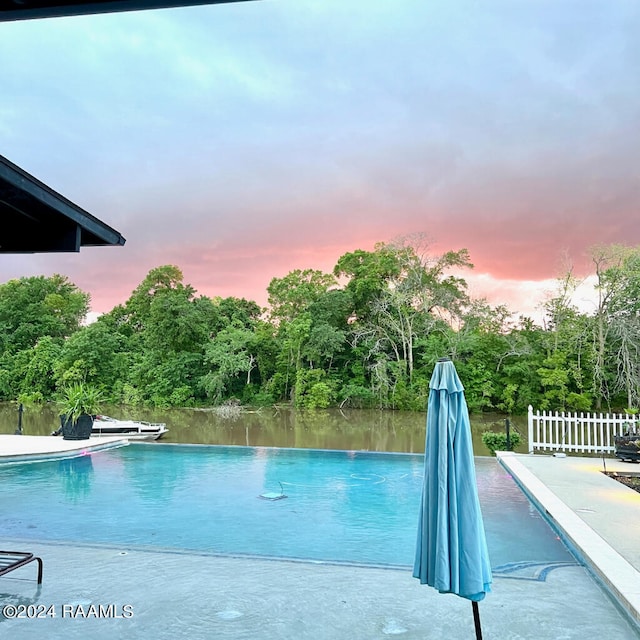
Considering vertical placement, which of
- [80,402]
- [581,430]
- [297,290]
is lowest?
[581,430]

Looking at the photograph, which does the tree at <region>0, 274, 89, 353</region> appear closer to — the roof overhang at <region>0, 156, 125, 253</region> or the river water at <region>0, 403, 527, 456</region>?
the river water at <region>0, 403, 527, 456</region>

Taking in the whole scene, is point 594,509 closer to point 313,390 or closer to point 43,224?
point 43,224

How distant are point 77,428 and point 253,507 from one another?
6.73 meters

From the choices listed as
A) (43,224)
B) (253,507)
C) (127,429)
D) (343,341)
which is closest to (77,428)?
Answer: (127,429)

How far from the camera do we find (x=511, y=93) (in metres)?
15.1

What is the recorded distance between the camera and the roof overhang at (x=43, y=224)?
3584mm

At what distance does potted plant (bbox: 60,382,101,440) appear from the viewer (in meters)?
11.5

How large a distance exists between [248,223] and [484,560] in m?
22.2

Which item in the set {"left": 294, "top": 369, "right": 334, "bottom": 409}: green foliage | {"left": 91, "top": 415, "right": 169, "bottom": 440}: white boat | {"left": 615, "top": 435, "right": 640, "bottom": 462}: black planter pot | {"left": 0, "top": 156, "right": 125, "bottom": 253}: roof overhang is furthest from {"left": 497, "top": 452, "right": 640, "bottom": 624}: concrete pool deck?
{"left": 294, "top": 369, "right": 334, "bottom": 409}: green foliage

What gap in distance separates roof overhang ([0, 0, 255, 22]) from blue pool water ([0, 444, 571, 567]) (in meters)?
4.26

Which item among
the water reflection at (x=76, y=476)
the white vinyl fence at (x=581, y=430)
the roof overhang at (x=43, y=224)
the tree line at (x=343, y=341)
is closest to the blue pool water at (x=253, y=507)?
the water reflection at (x=76, y=476)

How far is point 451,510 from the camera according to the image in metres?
2.63

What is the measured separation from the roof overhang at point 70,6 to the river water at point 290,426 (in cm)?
1294

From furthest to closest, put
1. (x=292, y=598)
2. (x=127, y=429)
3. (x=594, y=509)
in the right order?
1. (x=127, y=429)
2. (x=594, y=509)
3. (x=292, y=598)
